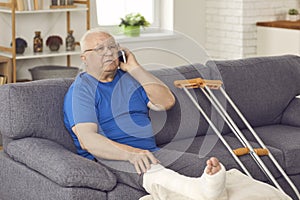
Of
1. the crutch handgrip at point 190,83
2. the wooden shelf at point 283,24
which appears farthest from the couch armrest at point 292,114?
the wooden shelf at point 283,24

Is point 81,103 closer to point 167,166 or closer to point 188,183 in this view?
point 167,166

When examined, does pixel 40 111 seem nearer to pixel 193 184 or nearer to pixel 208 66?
pixel 193 184

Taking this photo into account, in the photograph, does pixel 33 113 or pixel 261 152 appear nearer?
pixel 33 113

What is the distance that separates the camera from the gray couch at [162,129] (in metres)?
3.12

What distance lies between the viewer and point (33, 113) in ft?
11.3

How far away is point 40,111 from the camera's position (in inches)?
136

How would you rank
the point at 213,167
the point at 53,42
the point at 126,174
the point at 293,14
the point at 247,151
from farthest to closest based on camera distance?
the point at 293,14 < the point at 53,42 < the point at 247,151 < the point at 126,174 < the point at 213,167

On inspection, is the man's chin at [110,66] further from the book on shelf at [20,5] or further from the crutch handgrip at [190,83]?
the book on shelf at [20,5]

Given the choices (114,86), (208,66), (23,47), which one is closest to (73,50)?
(23,47)

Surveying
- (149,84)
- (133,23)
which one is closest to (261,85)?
(149,84)

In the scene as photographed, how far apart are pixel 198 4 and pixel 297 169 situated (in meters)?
3.47

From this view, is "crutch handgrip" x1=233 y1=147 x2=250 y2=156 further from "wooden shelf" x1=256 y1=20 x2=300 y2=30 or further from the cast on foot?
"wooden shelf" x1=256 y1=20 x2=300 y2=30

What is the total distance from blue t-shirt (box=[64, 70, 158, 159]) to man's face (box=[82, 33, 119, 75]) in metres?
0.07

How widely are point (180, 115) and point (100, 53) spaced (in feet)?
2.39
